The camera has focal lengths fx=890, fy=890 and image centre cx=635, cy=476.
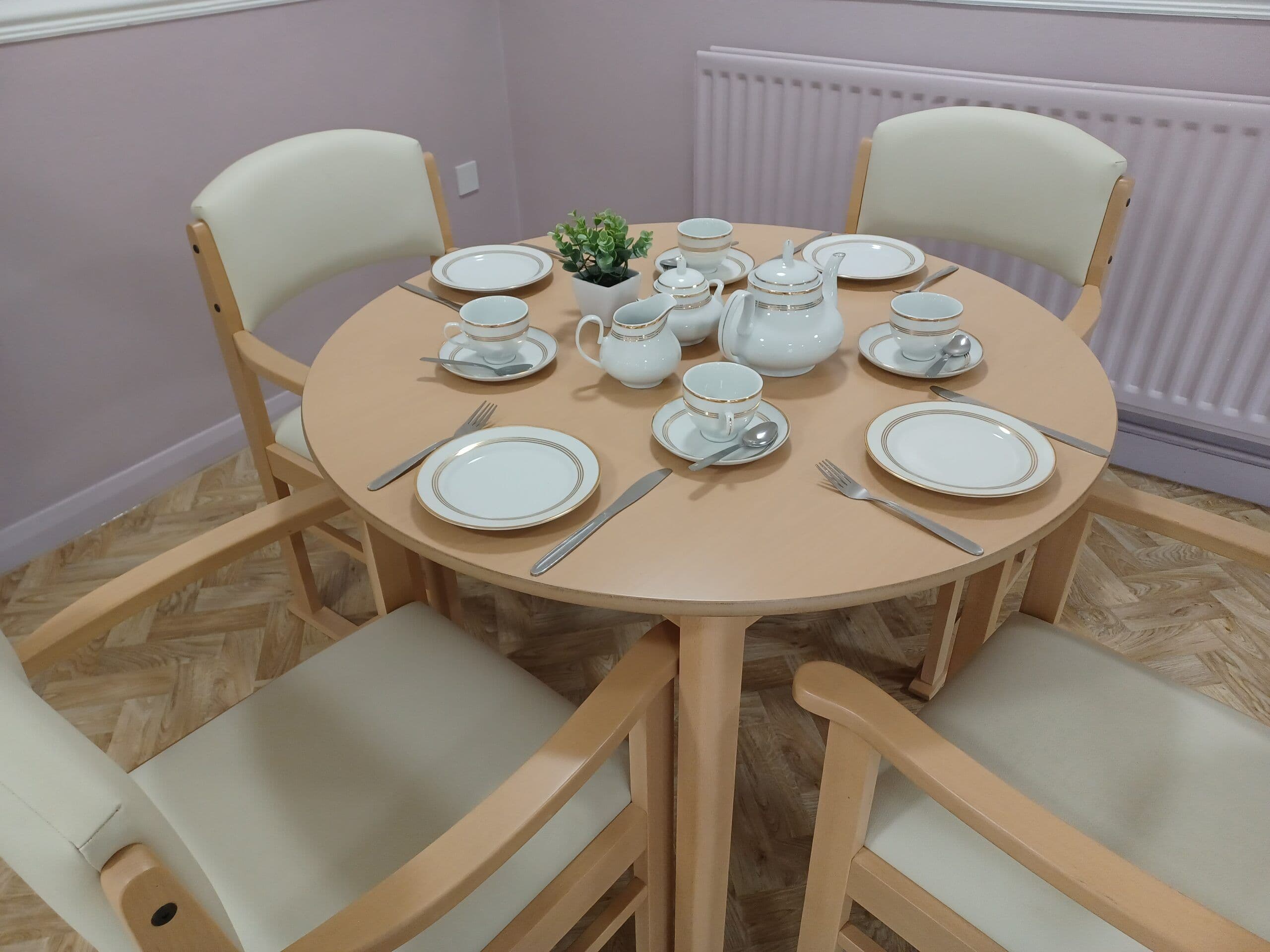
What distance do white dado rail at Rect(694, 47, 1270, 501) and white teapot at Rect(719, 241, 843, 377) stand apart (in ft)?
3.90

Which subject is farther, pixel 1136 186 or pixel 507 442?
pixel 1136 186

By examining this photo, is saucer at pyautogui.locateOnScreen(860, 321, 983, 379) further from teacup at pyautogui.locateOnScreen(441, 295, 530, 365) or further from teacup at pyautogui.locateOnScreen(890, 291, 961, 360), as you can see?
teacup at pyautogui.locateOnScreen(441, 295, 530, 365)

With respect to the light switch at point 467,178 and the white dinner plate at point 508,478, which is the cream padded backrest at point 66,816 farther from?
the light switch at point 467,178

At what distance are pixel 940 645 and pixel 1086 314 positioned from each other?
61 cm

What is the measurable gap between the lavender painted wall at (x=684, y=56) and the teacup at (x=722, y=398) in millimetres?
1467

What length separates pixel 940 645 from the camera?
1588mm

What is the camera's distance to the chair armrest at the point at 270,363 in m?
1.32

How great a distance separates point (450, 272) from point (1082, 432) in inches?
36.8

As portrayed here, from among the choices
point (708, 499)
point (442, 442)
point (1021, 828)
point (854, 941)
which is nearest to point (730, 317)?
point (708, 499)

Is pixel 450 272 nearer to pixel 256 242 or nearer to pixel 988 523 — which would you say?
pixel 256 242

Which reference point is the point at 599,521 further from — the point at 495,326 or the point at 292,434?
the point at 292,434

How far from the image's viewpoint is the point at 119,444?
218 centimetres

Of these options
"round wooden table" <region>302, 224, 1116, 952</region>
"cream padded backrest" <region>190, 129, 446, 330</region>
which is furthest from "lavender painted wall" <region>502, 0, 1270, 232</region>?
"cream padded backrest" <region>190, 129, 446, 330</region>

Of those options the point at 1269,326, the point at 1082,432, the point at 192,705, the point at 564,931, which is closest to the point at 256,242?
the point at 192,705
